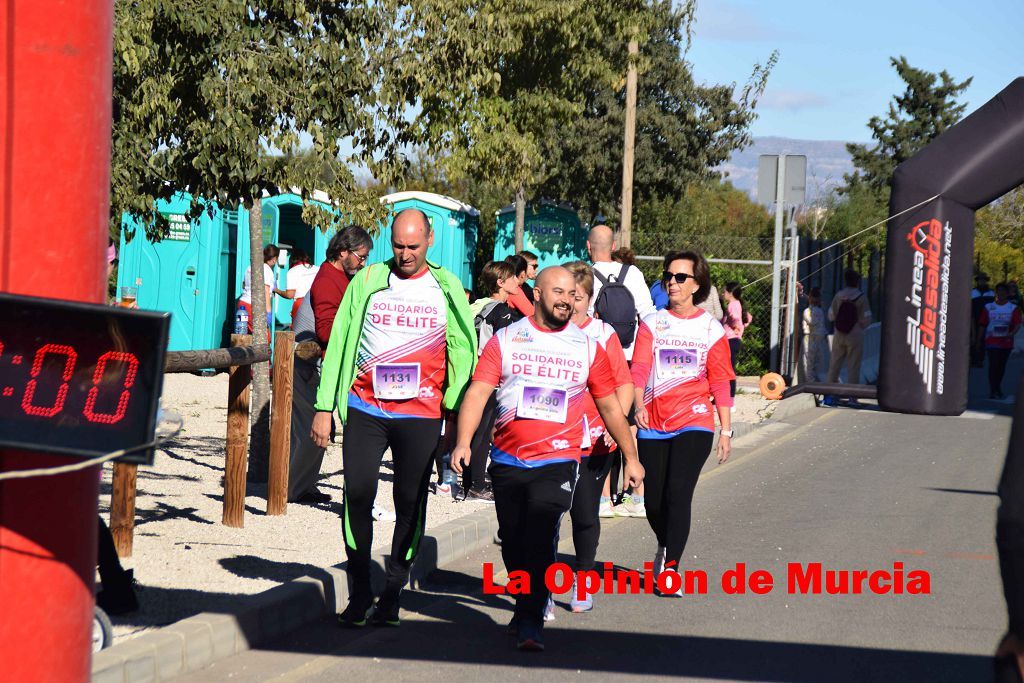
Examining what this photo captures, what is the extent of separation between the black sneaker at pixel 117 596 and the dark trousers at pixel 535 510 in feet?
5.77

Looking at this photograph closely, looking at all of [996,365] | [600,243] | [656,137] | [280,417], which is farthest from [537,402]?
[656,137]

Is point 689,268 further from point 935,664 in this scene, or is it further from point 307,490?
point 307,490

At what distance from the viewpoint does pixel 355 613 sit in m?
6.80

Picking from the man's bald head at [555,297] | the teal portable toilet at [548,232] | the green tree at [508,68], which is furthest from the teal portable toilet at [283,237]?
the man's bald head at [555,297]

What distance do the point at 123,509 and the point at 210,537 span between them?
1.16 metres

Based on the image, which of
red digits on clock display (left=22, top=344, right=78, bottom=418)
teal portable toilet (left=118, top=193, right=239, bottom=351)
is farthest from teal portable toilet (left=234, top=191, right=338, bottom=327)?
red digits on clock display (left=22, top=344, right=78, bottom=418)

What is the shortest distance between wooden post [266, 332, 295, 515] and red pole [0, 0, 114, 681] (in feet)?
19.6

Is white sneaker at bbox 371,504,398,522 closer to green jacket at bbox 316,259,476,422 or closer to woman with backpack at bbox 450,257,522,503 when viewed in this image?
woman with backpack at bbox 450,257,522,503

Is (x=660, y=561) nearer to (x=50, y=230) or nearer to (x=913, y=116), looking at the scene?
(x=50, y=230)

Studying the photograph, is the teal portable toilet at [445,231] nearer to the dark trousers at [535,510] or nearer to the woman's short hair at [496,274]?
the woman's short hair at [496,274]

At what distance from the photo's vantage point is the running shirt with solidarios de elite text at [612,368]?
274 inches

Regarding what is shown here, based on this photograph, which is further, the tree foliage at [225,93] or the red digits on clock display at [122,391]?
the tree foliage at [225,93]

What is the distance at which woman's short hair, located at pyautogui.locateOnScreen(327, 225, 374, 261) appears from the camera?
9586 mm

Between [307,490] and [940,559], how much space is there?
14.4 ft
